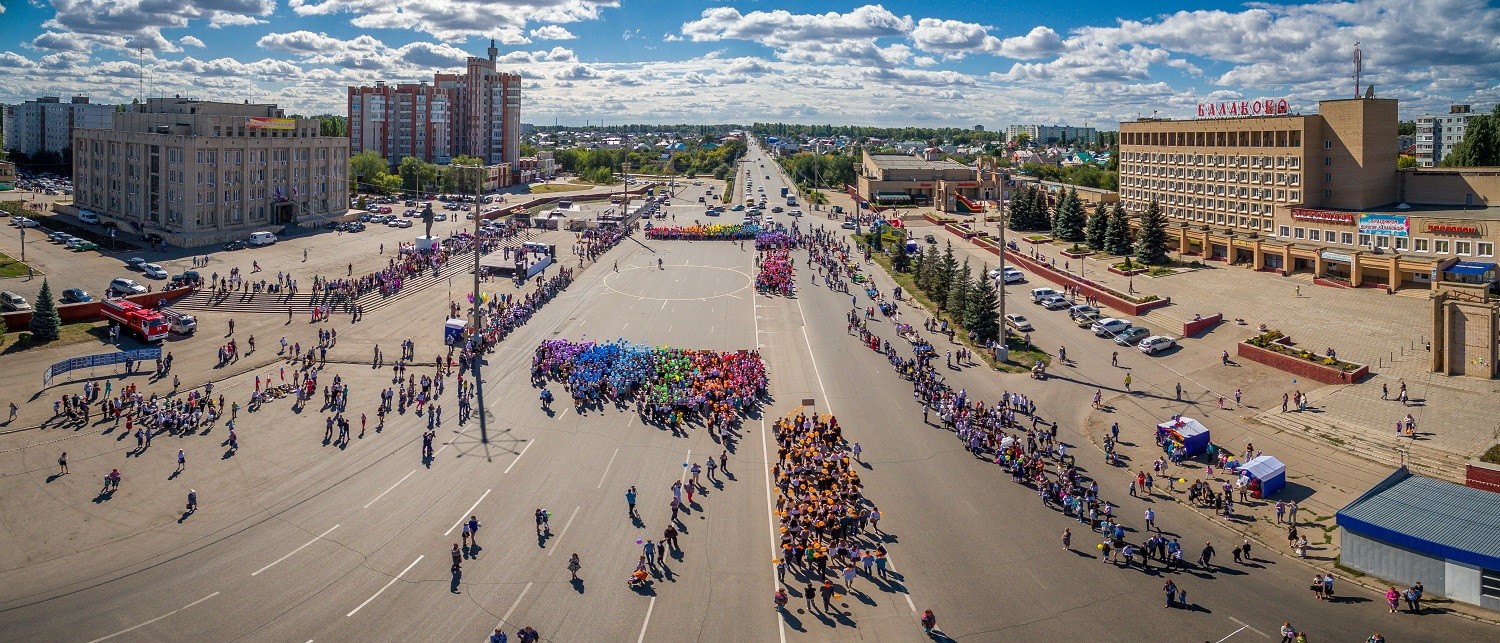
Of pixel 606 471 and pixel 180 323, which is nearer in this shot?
pixel 606 471

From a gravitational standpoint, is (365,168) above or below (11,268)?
above

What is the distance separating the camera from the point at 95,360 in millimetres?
39750

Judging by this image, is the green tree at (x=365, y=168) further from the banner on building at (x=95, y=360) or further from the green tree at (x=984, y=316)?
A: the green tree at (x=984, y=316)

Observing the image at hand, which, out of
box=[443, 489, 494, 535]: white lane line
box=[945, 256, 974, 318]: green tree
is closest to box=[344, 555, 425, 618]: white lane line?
box=[443, 489, 494, 535]: white lane line

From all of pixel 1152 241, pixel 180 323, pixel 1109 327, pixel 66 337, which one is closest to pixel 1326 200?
pixel 1152 241

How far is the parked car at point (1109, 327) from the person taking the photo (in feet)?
164

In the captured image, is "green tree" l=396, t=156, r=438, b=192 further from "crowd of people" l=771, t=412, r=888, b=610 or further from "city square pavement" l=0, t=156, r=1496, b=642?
"crowd of people" l=771, t=412, r=888, b=610

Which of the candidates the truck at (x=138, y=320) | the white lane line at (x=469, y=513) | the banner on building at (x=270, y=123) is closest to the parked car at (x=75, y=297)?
the truck at (x=138, y=320)

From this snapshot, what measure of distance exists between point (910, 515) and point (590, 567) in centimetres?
1022

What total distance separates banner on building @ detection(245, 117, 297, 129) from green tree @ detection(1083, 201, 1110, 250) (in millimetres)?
76595

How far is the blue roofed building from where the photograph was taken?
22562 mm

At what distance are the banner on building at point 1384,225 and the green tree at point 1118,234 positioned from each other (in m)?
15.7

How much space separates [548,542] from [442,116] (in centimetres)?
14168

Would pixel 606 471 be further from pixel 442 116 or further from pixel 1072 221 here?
pixel 442 116
